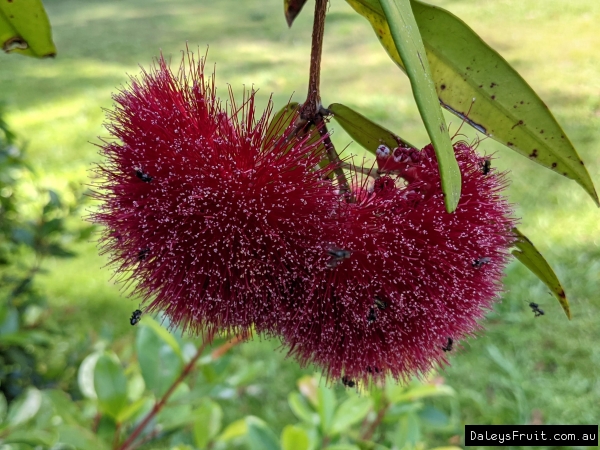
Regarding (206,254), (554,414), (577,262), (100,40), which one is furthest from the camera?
(100,40)

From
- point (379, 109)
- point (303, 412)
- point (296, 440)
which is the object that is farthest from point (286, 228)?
point (379, 109)

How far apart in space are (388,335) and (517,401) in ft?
4.65

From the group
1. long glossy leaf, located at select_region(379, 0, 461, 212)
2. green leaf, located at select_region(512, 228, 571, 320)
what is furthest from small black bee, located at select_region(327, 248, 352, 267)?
green leaf, located at select_region(512, 228, 571, 320)

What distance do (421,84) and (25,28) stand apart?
549 mm

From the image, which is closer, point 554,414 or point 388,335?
point 388,335

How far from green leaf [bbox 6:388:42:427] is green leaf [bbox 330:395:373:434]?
0.58 meters

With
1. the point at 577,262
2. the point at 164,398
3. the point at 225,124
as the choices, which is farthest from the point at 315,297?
the point at 577,262

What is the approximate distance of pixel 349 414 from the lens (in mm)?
1158

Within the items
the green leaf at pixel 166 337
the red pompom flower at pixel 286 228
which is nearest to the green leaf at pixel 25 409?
the green leaf at pixel 166 337

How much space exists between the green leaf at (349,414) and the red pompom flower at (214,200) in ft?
1.89

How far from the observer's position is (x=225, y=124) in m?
0.63

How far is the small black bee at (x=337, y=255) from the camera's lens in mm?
566

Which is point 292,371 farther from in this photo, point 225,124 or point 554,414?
point 225,124

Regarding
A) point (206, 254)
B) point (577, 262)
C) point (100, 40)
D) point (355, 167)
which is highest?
point (100, 40)
